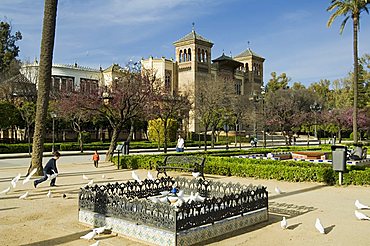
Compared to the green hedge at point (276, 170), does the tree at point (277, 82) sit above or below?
above

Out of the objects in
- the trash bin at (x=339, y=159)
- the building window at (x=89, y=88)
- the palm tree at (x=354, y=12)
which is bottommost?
the trash bin at (x=339, y=159)

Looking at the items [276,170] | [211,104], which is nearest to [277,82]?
[211,104]

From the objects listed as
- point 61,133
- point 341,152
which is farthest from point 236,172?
point 61,133

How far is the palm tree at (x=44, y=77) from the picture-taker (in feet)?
40.3

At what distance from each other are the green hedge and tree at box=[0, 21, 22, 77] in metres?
37.6

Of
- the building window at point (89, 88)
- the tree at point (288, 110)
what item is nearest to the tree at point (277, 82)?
the tree at point (288, 110)

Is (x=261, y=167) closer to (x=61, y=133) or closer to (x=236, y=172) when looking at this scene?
(x=236, y=172)

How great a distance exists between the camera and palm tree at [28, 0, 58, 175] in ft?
40.3

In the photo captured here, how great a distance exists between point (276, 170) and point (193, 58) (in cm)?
4502

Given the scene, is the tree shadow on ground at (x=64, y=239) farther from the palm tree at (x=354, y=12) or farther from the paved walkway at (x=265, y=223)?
the palm tree at (x=354, y=12)

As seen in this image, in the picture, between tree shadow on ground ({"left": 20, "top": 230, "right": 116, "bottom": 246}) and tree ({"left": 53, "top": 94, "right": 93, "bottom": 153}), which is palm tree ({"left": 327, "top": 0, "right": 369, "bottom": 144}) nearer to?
tree ({"left": 53, "top": 94, "right": 93, "bottom": 153})

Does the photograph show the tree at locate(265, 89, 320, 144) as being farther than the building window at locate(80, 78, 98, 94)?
Yes

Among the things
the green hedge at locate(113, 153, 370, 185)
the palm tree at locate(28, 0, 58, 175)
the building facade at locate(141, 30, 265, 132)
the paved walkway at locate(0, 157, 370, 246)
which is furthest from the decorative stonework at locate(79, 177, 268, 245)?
the building facade at locate(141, 30, 265, 132)

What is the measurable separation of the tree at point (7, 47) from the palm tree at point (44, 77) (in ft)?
126
